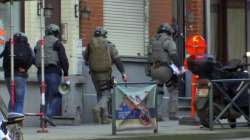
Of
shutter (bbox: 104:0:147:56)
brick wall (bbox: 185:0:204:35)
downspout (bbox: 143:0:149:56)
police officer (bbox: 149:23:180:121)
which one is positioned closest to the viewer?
police officer (bbox: 149:23:180:121)

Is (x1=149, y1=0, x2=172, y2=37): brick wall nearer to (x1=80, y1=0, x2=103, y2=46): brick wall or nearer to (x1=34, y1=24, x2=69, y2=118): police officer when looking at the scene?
(x1=80, y1=0, x2=103, y2=46): brick wall

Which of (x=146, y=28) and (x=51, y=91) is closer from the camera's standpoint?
(x=51, y=91)

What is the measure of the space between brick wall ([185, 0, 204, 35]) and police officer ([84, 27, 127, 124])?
14.0ft

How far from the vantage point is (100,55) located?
16.2 meters

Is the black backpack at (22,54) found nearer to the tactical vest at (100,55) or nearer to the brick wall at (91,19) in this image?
the tactical vest at (100,55)

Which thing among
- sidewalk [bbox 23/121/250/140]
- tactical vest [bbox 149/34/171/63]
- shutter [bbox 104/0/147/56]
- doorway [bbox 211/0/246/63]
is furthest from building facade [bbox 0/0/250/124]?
sidewalk [bbox 23/121/250/140]

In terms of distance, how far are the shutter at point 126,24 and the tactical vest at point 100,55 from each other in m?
1.81

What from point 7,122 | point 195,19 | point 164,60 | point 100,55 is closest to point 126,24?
point 164,60

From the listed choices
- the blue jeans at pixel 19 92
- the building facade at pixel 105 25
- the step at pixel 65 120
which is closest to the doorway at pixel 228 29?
the building facade at pixel 105 25

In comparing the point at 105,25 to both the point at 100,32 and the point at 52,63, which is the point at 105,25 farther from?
the point at 52,63

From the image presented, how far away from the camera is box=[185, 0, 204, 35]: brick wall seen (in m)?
20.1

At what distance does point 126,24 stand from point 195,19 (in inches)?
93.4

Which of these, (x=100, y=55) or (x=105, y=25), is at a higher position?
(x=105, y=25)

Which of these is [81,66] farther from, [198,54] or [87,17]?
[198,54]
